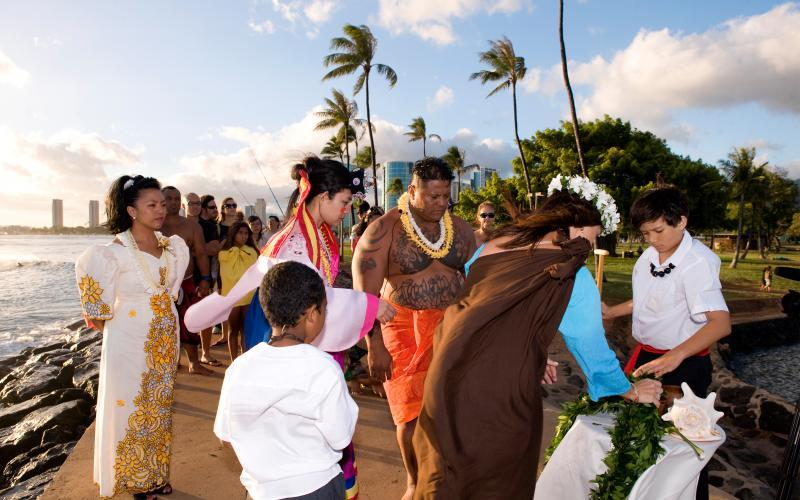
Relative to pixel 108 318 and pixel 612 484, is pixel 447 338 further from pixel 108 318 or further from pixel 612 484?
pixel 108 318

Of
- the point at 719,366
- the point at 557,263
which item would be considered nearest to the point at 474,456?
the point at 557,263

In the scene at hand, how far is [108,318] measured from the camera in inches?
127

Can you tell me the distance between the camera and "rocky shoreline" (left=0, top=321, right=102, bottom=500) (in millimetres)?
5074

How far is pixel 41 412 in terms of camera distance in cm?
649

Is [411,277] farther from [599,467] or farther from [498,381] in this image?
[599,467]

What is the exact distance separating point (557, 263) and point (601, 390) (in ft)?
2.43

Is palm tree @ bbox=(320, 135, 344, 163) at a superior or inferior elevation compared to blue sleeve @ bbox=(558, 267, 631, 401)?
superior

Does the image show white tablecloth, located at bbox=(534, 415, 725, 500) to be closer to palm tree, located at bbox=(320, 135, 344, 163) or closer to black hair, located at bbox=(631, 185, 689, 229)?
black hair, located at bbox=(631, 185, 689, 229)

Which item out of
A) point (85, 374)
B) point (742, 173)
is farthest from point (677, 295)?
point (742, 173)

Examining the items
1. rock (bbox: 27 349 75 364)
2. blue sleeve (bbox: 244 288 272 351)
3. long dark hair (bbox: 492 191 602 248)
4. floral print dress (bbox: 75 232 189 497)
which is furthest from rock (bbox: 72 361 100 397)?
long dark hair (bbox: 492 191 602 248)

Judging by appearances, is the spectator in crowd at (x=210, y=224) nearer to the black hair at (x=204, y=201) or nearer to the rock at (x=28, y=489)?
the black hair at (x=204, y=201)

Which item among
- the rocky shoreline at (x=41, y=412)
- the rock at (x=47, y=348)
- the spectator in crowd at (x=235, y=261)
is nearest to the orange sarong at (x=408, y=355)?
the spectator in crowd at (x=235, y=261)

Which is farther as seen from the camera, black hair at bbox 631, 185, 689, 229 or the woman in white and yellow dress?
the woman in white and yellow dress

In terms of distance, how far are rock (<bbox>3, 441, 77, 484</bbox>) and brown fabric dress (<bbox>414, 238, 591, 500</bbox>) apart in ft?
16.3
